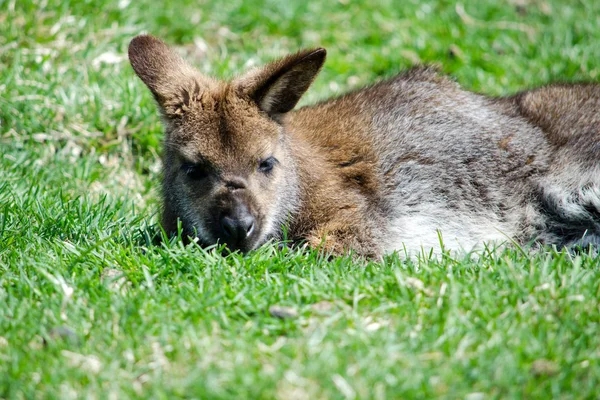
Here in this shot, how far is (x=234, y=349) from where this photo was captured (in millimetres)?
4164

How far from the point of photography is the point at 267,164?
6.07m

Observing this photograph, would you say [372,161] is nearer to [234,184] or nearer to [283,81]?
[283,81]

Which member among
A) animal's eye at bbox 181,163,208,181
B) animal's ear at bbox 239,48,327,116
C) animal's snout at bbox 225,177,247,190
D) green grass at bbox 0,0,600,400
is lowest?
green grass at bbox 0,0,600,400

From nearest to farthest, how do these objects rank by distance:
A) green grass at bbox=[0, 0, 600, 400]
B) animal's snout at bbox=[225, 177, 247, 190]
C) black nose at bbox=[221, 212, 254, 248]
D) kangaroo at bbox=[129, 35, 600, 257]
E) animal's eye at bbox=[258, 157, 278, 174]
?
green grass at bbox=[0, 0, 600, 400], black nose at bbox=[221, 212, 254, 248], animal's snout at bbox=[225, 177, 247, 190], kangaroo at bbox=[129, 35, 600, 257], animal's eye at bbox=[258, 157, 278, 174]

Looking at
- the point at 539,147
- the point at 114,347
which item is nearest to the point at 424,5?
the point at 539,147

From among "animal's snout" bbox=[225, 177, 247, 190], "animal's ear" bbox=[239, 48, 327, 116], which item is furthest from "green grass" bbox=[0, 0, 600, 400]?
"animal's ear" bbox=[239, 48, 327, 116]

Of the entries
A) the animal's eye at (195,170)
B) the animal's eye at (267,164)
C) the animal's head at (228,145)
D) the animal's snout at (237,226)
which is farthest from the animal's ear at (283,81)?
the animal's snout at (237,226)

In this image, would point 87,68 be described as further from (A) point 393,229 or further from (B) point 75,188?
(A) point 393,229

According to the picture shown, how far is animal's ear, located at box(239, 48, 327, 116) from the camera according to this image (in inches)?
233

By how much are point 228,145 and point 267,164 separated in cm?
39

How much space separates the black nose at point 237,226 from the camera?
559 cm

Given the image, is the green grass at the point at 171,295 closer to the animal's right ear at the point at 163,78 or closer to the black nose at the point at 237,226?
the black nose at the point at 237,226

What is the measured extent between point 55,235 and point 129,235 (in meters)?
0.63

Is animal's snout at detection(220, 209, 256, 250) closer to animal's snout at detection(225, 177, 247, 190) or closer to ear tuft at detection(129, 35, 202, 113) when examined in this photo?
animal's snout at detection(225, 177, 247, 190)
